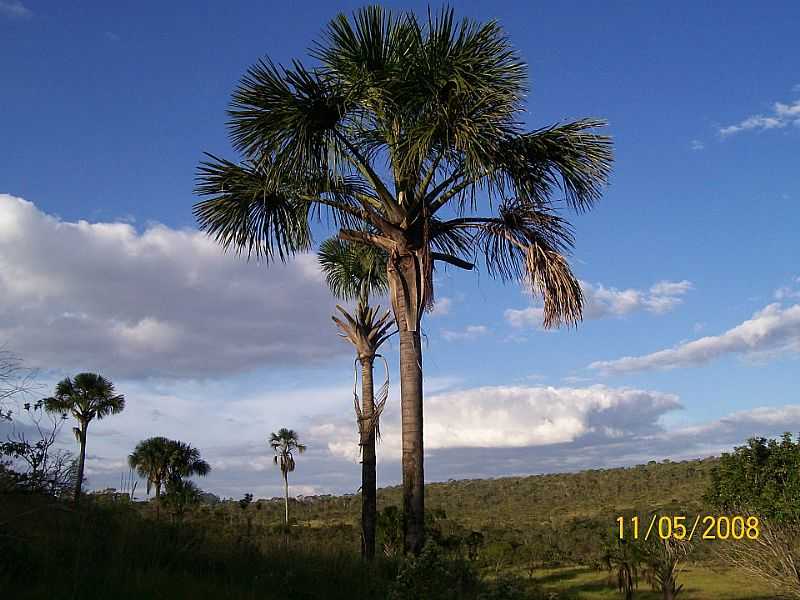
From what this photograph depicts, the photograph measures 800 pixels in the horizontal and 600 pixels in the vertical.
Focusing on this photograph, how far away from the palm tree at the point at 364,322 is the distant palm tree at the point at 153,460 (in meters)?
24.3

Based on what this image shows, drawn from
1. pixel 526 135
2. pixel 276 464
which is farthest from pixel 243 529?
pixel 276 464

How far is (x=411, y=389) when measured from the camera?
10633mm

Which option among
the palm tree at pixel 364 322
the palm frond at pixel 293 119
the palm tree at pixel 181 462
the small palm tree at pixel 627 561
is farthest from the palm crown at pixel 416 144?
the palm tree at pixel 181 462

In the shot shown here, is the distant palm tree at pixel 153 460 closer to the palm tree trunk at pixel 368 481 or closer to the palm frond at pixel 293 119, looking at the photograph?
the palm tree trunk at pixel 368 481

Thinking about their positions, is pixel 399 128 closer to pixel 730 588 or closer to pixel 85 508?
pixel 85 508

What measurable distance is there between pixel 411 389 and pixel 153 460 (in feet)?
115

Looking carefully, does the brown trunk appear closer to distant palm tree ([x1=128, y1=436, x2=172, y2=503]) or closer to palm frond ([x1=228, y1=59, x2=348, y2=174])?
palm frond ([x1=228, y1=59, x2=348, y2=174])

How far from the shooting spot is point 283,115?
11133 mm

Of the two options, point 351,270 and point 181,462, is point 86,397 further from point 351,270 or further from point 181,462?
point 351,270

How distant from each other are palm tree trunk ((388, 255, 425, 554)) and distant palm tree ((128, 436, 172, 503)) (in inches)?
1354

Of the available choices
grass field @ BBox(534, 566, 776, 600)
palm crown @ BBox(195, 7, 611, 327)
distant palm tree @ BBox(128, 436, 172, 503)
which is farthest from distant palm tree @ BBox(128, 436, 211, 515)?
palm crown @ BBox(195, 7, 611, 327)

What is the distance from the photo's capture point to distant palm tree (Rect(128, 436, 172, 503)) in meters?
41.6

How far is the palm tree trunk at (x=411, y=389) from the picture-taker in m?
10.2

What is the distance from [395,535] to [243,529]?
16107 mm
